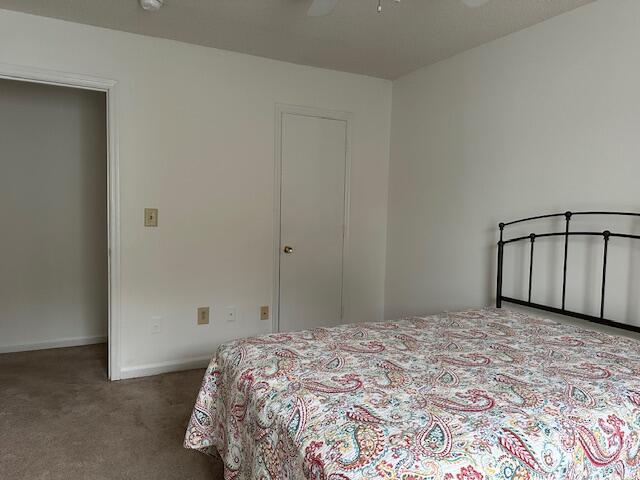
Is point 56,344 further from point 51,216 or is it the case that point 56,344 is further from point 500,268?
point 500,268

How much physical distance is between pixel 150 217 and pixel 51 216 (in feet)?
4.28

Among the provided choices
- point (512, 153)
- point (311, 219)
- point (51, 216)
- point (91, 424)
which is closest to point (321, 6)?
point (512, 153)

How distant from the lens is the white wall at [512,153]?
2.32 metres

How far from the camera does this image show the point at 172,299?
→ 3.32 meters

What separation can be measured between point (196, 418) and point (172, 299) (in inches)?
61.4

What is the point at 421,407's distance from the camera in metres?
1.31

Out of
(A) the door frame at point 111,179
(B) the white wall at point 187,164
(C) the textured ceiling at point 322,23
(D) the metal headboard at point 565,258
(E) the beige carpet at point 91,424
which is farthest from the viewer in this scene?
(B) the white wall at point 187,164

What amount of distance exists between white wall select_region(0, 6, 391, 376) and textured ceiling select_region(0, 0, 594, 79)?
0.17m

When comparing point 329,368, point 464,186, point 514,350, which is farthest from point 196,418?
point 464,186

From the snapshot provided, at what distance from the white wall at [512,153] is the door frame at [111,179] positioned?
2.15 meters

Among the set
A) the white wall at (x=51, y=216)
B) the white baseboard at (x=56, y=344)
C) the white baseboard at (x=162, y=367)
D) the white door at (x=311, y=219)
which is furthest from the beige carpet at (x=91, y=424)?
the white door at (x=311, y=219)

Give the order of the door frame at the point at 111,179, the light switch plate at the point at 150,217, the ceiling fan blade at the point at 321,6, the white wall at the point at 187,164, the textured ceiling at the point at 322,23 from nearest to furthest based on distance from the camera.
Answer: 1. the ceiling fan blade at the point at 321,6
2. the textured ceiling at the point at 322,23
3. the door frame at the point at 111,179
4. the white wall at the point at 187,164
5. the light switch plate at the point at 150,217

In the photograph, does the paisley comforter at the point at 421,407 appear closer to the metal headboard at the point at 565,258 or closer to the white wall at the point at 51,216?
the metal headboard at the point at 565,258

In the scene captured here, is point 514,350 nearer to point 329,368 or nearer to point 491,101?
point 329,368
